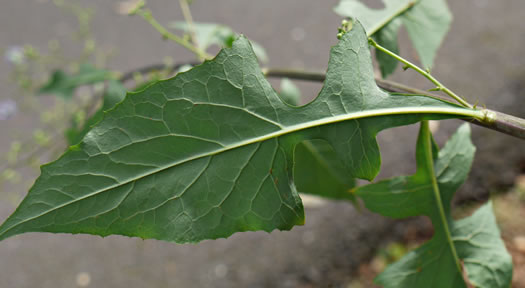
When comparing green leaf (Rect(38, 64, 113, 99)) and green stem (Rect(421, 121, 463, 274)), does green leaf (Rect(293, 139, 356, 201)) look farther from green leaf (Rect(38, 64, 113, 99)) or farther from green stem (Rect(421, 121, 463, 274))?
green leaf (Rect(38, 64, 113, 99))

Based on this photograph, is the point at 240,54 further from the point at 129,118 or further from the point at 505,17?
the point at 505,17

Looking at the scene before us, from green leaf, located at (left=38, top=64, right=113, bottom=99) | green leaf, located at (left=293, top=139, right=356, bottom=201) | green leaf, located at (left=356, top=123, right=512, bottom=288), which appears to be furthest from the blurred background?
green leaf, located at (left=356, top=123, right=512, bottom=288)

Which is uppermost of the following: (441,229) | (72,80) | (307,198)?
(72,80)

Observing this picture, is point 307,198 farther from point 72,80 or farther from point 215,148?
point 215,148

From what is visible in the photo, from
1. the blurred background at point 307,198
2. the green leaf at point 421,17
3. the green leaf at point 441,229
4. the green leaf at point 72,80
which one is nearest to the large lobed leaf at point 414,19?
the green leaf at point 421,17

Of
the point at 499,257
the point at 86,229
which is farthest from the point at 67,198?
the point at 499,257

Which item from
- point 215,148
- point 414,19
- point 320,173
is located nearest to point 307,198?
point 320,173
